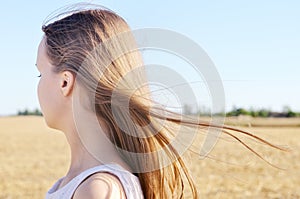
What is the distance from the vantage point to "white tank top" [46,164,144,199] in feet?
4.22

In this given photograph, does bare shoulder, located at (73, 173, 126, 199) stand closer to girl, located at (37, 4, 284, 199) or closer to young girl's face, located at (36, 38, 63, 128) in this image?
girl, located at (37, 4, 284, 199)

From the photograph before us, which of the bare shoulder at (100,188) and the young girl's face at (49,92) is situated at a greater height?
the young girl's face at (49,92)

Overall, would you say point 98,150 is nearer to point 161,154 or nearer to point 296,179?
point 161,154

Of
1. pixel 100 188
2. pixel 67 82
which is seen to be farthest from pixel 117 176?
pixel 67 82

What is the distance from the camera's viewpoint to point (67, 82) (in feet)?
4.41

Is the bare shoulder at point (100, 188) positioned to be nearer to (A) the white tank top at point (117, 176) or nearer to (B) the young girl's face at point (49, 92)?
(A) the white tank top at point (117, 176)

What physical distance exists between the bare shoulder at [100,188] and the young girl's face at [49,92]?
0.64ft

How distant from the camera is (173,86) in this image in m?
1.44

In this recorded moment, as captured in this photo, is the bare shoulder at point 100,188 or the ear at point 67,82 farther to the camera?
the ear at point 67,82

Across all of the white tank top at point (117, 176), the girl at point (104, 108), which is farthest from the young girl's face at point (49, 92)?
the white tank top at point (117, 176)

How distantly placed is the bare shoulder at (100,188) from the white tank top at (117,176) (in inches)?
0.5

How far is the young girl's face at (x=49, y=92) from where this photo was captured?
1377 millimetres

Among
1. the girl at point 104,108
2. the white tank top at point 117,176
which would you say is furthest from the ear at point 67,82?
the white tank top at point 117,176

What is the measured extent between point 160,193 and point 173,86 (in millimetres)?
243
